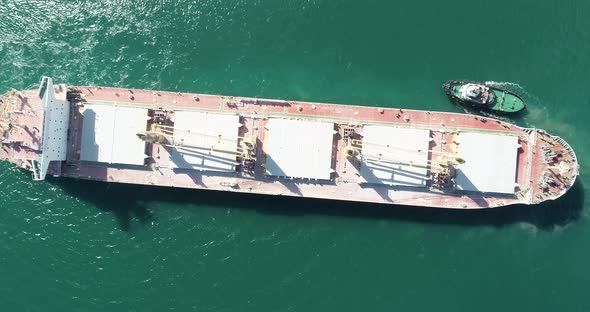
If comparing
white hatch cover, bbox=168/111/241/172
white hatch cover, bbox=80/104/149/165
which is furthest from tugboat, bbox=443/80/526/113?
white hatch cover, bbox=80/104/149/165

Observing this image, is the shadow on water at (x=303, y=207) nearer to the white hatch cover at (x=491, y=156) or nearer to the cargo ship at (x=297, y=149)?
the cargo ship at (x=297, y=149)

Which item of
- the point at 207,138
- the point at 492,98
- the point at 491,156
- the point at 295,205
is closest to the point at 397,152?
the point at 491,156

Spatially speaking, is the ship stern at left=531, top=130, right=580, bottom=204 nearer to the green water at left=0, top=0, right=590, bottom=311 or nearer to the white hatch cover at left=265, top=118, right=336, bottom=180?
the green water at left=0, top=0, right=590, bottom=311

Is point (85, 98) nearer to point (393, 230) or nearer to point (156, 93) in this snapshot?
point (156, 93)

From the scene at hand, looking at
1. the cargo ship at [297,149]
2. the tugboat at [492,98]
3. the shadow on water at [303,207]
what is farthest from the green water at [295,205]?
the cargo ship at [297,149]

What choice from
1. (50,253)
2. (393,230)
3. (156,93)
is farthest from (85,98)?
(393,230)

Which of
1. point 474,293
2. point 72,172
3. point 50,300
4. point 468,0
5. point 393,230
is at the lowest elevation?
point 50,300

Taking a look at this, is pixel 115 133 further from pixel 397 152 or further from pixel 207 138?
pixel 397 152
